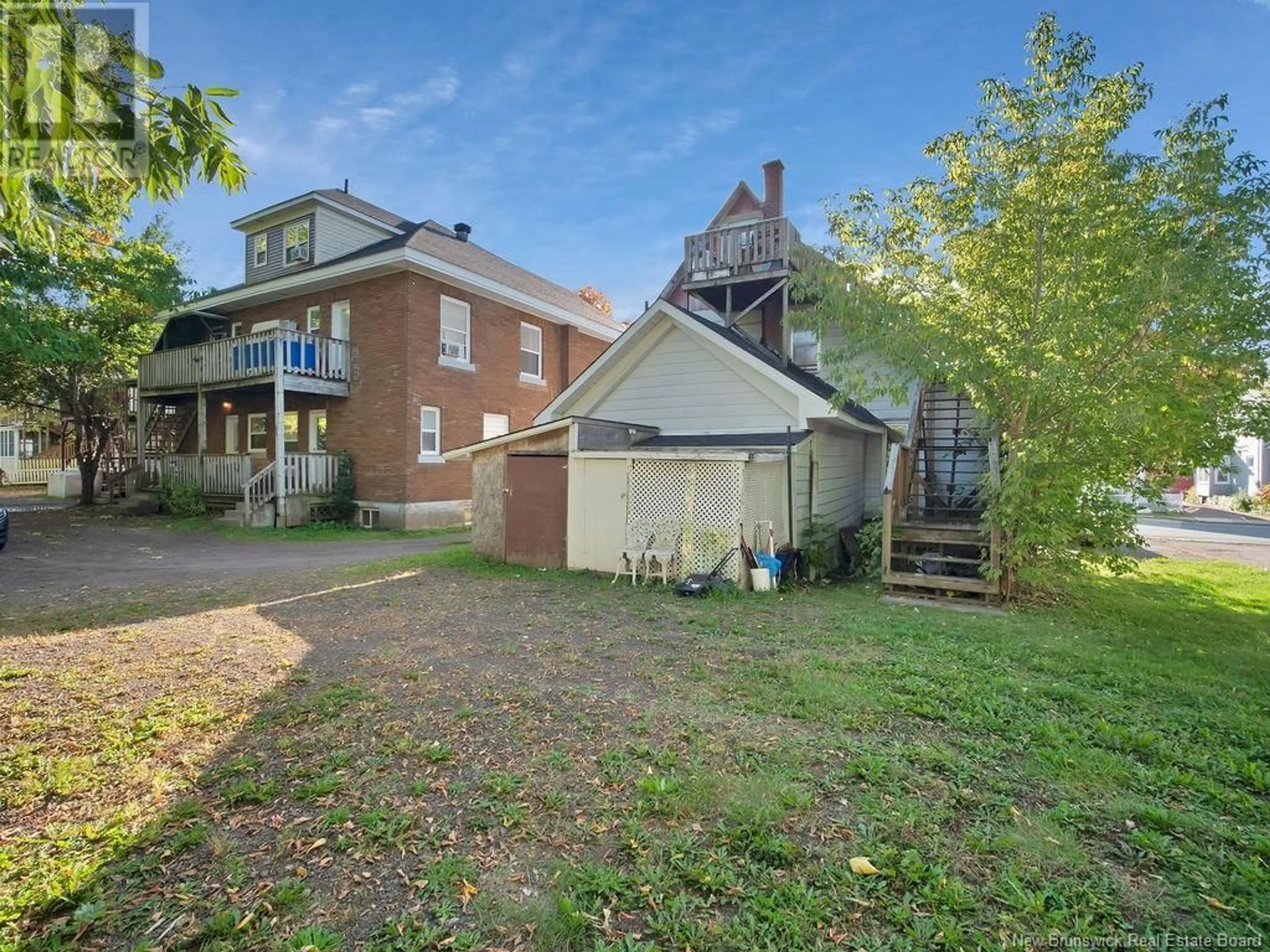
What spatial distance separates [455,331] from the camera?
17844mm

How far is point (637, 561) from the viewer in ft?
31.3

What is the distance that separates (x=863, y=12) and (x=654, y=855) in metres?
11.4

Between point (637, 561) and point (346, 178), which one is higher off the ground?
point (346, 178)

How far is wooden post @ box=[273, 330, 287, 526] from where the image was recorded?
15352 mm

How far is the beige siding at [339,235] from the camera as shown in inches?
710

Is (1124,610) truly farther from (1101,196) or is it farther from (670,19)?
(670,19)

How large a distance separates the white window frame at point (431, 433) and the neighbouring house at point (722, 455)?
4.56m

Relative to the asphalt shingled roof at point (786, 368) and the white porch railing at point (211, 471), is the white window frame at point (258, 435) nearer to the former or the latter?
the white porch railing at point (211, 471)

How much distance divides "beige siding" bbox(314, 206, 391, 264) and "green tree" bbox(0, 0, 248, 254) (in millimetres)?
17197

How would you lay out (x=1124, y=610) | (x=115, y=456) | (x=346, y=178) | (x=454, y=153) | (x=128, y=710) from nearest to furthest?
(x=128, y=710) → (x=1124, y=610) → (x=454, y=153) → (x=346, y=178) → (x=115, y=456)

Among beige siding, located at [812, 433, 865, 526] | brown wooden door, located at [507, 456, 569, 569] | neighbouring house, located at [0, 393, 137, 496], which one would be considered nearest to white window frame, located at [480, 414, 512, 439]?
brown wooden door, located at [507, 456, 569, 569]

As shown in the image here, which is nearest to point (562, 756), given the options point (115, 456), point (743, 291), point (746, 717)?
point (746, 717)

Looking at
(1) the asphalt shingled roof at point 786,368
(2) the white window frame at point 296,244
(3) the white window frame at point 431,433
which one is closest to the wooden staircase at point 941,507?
(1) the asphalt shingled roof at point 786,368

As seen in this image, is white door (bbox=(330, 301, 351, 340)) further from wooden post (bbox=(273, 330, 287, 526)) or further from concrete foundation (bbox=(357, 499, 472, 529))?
concrete foundation (bbox=(357, 499, 472, 529))
